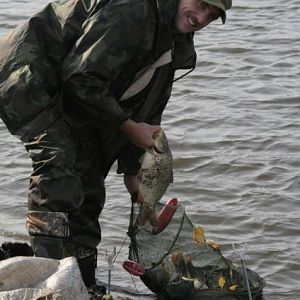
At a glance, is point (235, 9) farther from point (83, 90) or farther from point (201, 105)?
point (83, 90)

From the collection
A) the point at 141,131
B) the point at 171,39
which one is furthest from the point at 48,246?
the point at 171,39

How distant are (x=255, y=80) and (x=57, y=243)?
6065 mm

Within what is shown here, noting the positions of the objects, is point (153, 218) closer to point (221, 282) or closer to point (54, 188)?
point (221, 282)

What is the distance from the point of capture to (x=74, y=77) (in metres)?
5.16

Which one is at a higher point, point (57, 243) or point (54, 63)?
point (54, 63)

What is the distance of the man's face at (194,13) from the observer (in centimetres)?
518

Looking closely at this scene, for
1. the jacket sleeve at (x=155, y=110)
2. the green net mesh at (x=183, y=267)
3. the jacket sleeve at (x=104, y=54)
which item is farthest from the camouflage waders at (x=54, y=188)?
the green net mesh at (x=183, y=267)

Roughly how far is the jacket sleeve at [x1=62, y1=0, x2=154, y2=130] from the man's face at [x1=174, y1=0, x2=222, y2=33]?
218mm

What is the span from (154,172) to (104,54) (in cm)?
72

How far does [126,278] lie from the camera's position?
649 centimetres

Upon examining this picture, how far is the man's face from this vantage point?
17.0 feet

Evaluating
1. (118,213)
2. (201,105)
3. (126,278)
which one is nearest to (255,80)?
(201,105)

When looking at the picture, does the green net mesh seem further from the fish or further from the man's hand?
the man's hand

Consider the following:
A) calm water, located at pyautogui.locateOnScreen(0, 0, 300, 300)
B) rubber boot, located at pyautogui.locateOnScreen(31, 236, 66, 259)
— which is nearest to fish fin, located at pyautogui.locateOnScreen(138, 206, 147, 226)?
rubber boot, located at pyautogui.locateOnScreen(31, 236, 66, 259)
